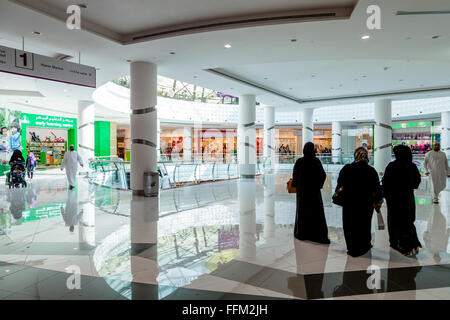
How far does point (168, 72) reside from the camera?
10203 mm

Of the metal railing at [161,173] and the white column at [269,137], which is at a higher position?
the white column at [269,137]

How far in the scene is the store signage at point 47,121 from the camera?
20.3 metres

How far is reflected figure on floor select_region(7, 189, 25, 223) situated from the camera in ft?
21.3

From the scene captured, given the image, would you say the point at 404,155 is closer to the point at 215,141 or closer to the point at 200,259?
the point at 200,259

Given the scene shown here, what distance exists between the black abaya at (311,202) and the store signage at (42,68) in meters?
6.31

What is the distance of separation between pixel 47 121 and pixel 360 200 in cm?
2312

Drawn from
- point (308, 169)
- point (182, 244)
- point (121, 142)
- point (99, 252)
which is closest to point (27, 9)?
point (99, 252)

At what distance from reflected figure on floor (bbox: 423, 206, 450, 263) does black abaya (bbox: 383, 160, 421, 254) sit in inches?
13.8

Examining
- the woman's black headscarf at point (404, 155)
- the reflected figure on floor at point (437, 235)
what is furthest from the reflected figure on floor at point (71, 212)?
the reflected figure on floor at point (437, 235)

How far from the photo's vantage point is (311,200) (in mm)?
4551

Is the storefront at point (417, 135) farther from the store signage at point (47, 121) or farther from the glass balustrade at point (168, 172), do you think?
the store signage at point (47, 121)

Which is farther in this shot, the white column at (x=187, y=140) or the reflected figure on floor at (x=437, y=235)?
the white column at (x=187, y=140)

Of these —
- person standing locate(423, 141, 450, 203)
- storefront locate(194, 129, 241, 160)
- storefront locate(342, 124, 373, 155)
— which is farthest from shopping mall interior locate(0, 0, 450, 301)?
storefront locate(194, 129, 241, 160)

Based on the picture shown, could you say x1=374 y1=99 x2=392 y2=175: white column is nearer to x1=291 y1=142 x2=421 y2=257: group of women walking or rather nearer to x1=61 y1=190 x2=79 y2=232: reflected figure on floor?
x1=291 y1=142 x2=421 y2=257: group of women walking
